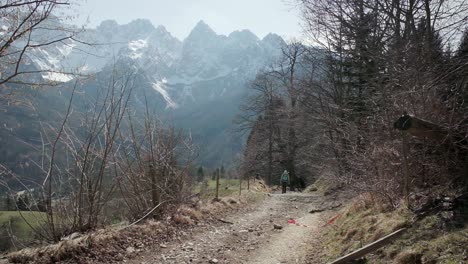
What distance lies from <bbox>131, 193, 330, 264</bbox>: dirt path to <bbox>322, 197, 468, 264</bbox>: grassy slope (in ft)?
2.62

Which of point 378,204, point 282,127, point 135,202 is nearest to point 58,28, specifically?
point 135,202

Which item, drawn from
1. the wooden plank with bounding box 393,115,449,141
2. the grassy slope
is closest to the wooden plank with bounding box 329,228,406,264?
the grassy slope

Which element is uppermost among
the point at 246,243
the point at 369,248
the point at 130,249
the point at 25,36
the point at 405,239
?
the point at 25,36

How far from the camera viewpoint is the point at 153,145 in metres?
9.91

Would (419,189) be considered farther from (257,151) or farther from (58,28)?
(257,151)

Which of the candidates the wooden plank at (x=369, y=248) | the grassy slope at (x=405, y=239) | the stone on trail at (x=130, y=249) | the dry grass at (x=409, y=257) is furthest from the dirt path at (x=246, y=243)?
the dry grass at (x=409, y=257)

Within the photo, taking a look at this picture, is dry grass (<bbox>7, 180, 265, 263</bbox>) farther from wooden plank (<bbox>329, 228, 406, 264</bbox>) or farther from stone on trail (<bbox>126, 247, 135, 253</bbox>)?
wooden plank (<bbox>329, 228, 406, 264</bbox>)

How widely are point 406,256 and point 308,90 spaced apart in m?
20.5

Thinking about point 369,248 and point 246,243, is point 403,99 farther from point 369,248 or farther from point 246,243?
point 246,243

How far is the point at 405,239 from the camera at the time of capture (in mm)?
5453

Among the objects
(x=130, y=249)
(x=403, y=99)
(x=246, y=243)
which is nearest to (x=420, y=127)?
(x=403, y=99)

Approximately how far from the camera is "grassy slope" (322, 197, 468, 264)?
4555mm

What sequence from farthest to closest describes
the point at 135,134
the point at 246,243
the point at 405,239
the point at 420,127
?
the point at 135,134 < the point at 246,243 < the point at 420,127 < the point at 405,239

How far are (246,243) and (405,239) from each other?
395cm
